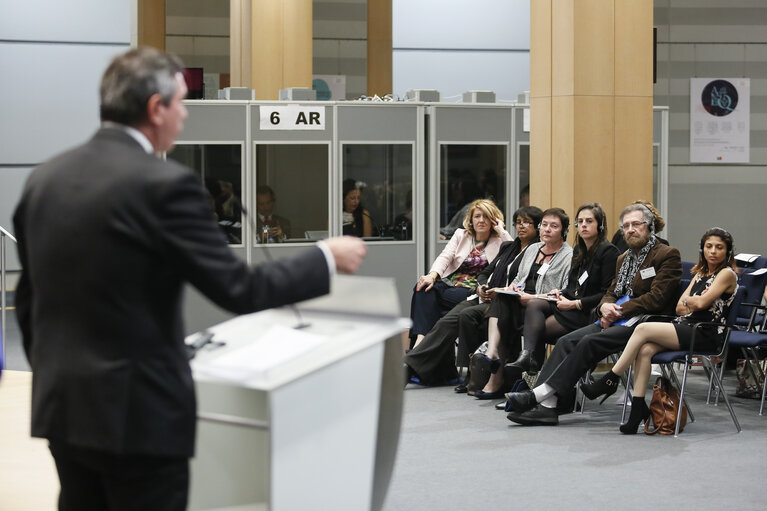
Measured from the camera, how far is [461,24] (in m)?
15.9

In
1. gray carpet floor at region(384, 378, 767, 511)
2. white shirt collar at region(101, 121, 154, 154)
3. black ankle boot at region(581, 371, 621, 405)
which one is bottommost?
gray carpet floor at region(384, 378, 767, 511)

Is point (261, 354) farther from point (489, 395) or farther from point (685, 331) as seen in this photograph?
point (489, 395)

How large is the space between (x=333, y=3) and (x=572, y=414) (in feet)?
47.8

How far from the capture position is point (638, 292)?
647 cm

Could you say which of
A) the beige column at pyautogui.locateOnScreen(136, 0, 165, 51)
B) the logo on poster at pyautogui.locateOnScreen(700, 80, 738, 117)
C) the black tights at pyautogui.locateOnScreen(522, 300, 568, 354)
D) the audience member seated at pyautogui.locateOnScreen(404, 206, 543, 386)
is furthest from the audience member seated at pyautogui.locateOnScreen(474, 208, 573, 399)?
the beige column at pyautogui.locateOnScreen(136, 0, 165, 51)

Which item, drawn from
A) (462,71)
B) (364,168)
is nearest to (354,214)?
(364,168)

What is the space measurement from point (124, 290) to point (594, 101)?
6.71 metres

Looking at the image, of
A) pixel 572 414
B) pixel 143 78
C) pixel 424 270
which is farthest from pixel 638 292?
pixel 143 78

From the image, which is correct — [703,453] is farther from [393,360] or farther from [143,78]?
[143,78]

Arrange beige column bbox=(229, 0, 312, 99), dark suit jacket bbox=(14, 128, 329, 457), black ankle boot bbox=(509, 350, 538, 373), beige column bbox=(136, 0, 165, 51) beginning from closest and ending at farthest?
1. dark suit jacket bbox=(14, 128, 329, 457)
2. black ankle boot bbox=(509, 350, 538, 373)
3. beige column bbox=(229, 0, 312, 99)
4. beige column bbox=(136, 0, 165, 51)

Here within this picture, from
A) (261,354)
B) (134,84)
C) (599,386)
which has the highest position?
→ (134,84)

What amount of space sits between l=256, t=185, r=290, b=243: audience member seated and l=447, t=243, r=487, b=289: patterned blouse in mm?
2513

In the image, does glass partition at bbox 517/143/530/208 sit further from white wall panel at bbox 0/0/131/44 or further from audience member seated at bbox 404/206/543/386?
white wall panel at bbox 0/0/131/44

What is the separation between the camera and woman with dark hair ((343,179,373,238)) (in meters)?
10.2
